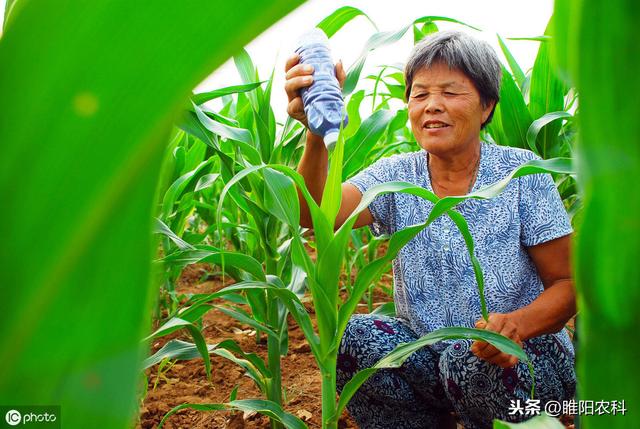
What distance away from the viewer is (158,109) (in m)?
0.20

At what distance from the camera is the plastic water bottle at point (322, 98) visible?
1.04 meters

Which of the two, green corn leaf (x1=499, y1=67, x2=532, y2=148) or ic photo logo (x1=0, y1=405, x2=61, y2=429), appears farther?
green corn leaf (x1=499, y1=67, x2=532, y2=148)

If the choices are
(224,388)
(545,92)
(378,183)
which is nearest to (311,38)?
(378,183)

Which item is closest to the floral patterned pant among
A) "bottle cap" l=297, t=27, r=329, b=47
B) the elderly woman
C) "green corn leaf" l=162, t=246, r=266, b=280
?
the elderly woman

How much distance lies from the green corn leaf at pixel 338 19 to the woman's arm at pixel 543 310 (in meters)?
0.59

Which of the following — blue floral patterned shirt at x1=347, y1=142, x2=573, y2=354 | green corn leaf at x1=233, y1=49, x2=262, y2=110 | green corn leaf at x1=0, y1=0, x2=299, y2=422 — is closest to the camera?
green corn leaf at x1=0, y1=0, x2=299, y2=422

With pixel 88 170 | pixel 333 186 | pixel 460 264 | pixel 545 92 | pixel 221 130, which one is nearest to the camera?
pixel 88 170

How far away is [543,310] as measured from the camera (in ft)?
3.84

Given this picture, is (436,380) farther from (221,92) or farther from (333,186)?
(221,92)

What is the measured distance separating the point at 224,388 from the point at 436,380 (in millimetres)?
617

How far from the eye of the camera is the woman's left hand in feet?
3.60

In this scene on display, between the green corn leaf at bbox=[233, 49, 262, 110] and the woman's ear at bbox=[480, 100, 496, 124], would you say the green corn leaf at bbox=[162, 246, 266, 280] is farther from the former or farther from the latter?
the woman's ear at bbox=[480, 100, 496, 124]

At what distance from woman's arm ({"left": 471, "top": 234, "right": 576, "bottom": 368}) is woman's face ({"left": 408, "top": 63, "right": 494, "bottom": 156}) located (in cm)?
27

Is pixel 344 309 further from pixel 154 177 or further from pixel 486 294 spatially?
pixel 154 177
